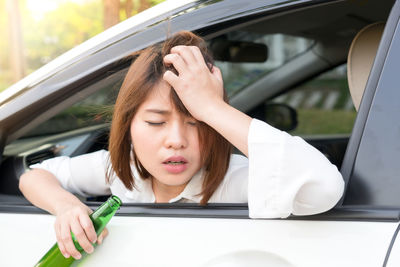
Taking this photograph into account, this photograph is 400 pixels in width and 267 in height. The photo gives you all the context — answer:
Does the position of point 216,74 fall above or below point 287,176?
above

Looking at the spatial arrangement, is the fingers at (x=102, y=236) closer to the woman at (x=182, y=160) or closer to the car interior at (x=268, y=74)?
the woman at (x=182, y=160)

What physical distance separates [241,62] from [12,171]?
4.59 ft

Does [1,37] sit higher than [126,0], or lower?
higher

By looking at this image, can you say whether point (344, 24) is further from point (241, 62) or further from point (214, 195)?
point (214, 195)

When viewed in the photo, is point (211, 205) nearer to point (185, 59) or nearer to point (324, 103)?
point (185, 59)

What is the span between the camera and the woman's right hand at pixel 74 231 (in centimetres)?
137

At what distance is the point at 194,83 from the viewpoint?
4.39ft

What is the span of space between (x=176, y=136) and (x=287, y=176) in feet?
1.17

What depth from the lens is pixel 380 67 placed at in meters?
1.32

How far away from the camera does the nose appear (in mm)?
1434

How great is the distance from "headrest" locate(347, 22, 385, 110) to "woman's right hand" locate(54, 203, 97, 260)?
909 mm

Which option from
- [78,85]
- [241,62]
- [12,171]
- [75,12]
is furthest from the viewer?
[75,12]

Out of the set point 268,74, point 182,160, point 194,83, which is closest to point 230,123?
point 194,83

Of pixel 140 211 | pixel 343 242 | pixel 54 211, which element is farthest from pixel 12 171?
pixel 343 242
